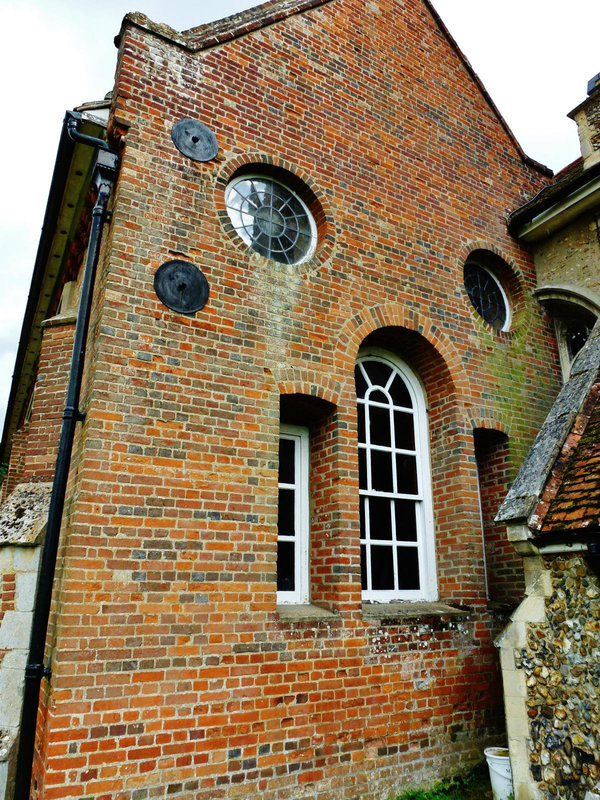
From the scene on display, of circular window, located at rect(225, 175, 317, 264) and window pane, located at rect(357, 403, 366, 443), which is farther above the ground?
circular window, located at rect(225, 175, 317, 264)

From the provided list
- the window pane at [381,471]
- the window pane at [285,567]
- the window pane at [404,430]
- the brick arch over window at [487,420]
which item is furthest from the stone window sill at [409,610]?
the brick arch over window at [487,420]

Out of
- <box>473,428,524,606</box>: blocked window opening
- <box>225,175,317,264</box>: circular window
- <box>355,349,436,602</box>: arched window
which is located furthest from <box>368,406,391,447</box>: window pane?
<box>225,175,317,264</box>: circular window

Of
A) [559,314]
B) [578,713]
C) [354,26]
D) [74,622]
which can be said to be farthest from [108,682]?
[354,26]

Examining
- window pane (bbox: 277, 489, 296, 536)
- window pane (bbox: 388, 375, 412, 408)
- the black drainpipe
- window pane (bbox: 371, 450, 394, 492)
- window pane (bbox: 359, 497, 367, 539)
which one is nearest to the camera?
the black drainpipe

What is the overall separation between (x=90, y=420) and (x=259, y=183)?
3.59 meters

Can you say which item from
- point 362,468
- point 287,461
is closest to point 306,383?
point 287,461

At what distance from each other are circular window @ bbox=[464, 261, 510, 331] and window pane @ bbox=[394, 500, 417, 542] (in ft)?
10.0

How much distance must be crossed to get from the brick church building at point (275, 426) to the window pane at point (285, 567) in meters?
0.04

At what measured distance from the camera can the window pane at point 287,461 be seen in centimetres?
624

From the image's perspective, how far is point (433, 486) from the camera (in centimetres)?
700

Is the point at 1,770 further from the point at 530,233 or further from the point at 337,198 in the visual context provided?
the point at 530,233

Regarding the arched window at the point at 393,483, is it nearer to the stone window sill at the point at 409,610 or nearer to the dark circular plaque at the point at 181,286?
the stone window sill at the point at 409,610

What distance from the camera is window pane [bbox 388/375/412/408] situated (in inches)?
283

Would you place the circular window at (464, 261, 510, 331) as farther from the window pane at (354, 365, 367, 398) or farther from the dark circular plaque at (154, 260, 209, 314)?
the dark circular plaque at (154, 260, 209, 314)
